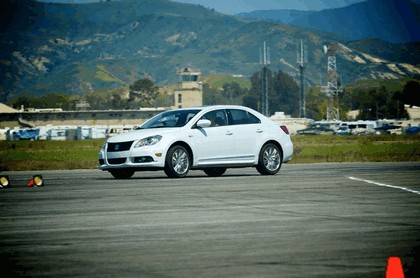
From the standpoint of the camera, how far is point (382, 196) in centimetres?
1598

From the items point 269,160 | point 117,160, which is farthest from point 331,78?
point 117,160

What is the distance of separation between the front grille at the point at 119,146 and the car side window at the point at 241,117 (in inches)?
112

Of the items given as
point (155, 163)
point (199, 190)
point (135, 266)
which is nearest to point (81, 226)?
point (135, 266)

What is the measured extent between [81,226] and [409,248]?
14.0 ft

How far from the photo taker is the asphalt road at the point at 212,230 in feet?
28.3

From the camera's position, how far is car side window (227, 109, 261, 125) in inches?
919

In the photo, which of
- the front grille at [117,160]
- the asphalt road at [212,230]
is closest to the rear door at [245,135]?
the front grille at [117,160]

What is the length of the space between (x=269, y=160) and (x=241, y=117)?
4.25 feet

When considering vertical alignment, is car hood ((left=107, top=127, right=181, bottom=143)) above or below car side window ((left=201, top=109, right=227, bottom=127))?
below

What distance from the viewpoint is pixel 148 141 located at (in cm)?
2175

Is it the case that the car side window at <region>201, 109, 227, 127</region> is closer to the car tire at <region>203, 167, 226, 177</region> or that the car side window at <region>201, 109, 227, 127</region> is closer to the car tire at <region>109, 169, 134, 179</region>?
the car tire at <region>203, 167, 226, 177</region>

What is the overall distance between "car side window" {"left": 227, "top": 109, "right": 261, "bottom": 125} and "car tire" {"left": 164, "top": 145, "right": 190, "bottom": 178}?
6.27ft

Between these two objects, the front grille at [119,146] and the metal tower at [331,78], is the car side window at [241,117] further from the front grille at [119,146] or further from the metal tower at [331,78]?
the metal tower at [331,78]

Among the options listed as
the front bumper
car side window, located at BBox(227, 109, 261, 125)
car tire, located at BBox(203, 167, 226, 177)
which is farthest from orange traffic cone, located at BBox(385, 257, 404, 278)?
car tire, located at BBox(203, 167, 226, 177)
